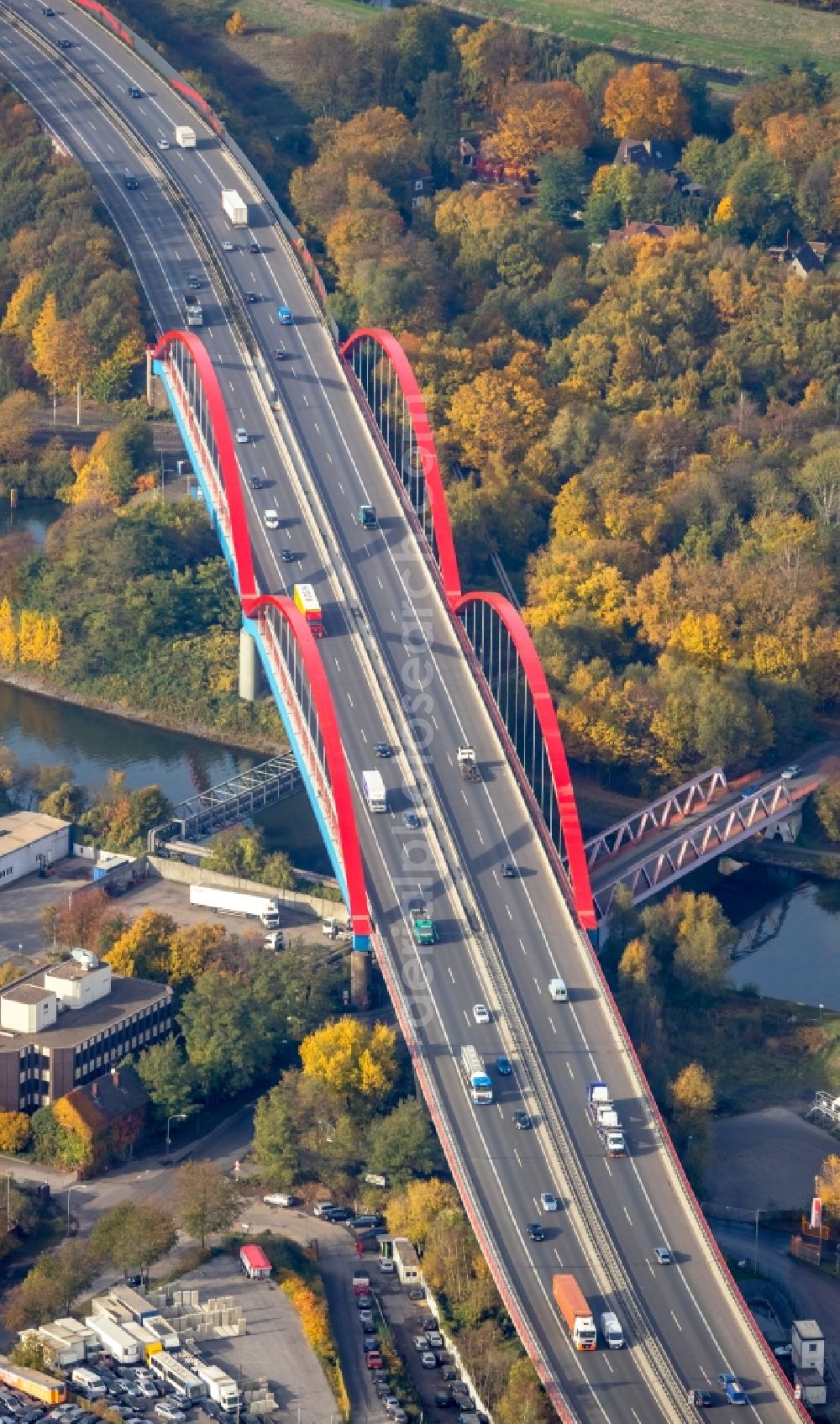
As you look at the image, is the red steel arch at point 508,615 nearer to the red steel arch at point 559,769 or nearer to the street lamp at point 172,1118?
the red steel arch at point 559,769

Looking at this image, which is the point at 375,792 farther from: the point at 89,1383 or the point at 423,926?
the point at 89,1383

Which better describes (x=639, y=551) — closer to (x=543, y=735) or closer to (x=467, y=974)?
(x=543, y=735)

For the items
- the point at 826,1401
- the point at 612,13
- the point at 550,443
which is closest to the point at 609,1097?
the point at 826,1401

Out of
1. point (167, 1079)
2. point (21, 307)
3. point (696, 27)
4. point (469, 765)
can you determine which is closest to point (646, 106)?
point (696, 27)

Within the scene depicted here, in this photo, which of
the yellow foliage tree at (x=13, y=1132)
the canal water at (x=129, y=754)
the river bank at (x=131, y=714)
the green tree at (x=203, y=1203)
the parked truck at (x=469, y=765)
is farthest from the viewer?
the river bank at (x=131, y=714)

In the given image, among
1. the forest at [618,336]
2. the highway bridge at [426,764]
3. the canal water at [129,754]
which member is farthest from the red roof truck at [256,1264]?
the forest at [618,336]

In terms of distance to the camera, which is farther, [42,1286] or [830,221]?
[830,221]
